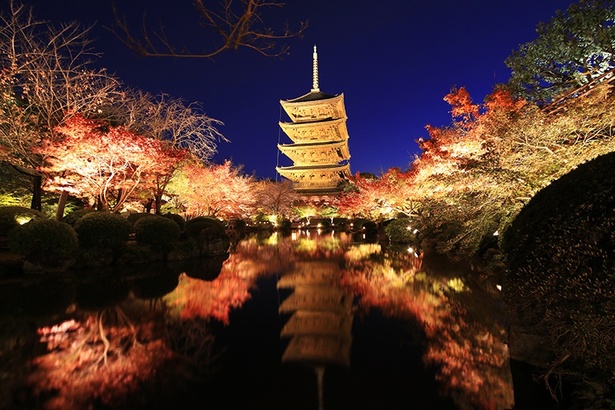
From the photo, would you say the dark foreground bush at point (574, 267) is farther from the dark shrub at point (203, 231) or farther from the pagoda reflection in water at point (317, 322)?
the dark shrub at point (203, 231)

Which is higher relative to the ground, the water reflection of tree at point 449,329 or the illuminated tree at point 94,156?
the illuminated tree at point 94,156

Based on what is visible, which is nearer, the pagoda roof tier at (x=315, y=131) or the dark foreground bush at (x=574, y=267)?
the dark foreground bush at (x=574, y=267)

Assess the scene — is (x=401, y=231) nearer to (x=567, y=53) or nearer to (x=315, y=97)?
(x=567, y=53)

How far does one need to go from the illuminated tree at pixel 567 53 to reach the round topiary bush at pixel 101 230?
14596 mm

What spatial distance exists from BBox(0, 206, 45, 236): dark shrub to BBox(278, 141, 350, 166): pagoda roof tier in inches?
1120

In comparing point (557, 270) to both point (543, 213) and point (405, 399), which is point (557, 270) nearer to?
point (543, 213)

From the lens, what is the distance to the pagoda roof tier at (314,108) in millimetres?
36750

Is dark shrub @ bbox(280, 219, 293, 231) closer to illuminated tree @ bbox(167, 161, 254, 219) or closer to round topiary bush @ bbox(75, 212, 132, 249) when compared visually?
Result: illuminated tree @ bbox(167, 161, 254, 219)

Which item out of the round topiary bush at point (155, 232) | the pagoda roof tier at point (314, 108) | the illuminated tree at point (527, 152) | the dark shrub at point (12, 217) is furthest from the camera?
the pagoda roof tier at point (314, 108)

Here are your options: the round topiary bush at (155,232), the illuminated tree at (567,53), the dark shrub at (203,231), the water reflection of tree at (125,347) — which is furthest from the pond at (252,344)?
the illuminated tree at (567,53)

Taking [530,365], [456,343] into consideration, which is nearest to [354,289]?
[456,343]

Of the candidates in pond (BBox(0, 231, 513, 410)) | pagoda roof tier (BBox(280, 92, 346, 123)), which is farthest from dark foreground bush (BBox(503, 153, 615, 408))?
pagoda roof tier (BBox(280, 92, 346, 123))

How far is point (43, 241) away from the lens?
338 inches

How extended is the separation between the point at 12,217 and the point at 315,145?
29.6m
